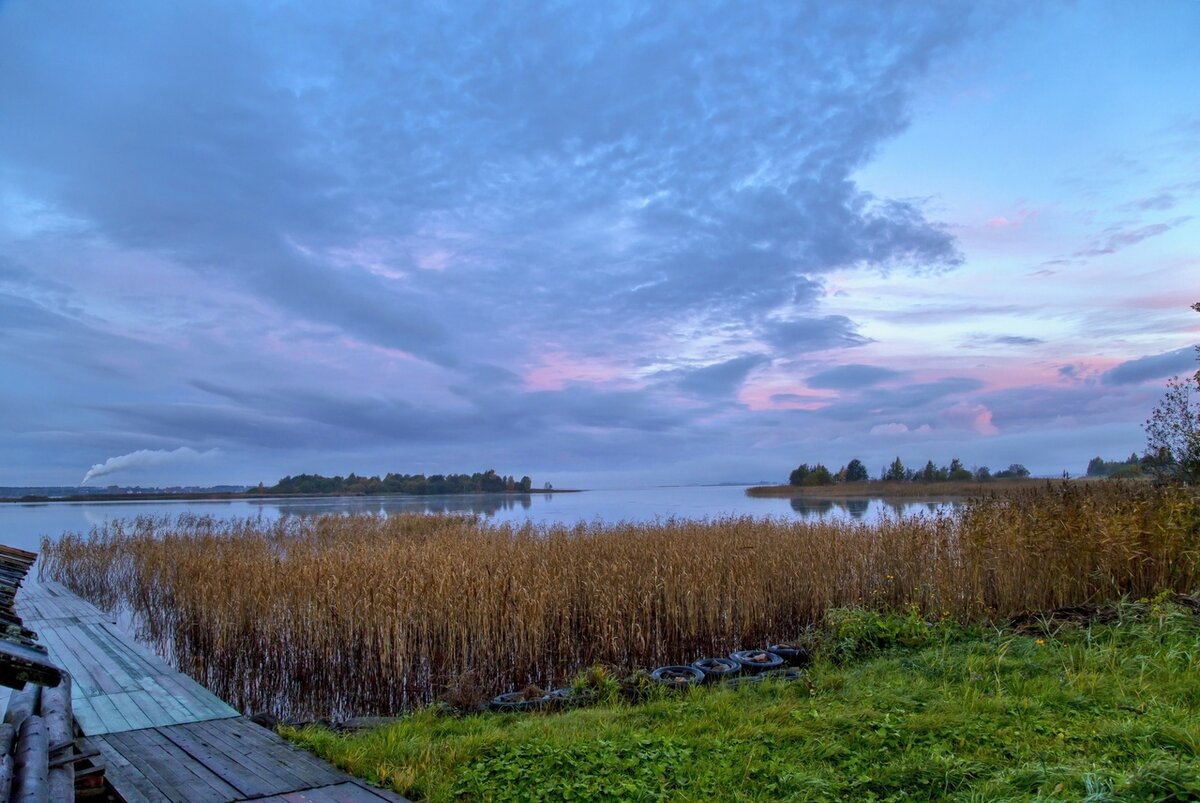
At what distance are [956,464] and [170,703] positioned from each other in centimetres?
6697

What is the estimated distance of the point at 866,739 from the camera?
4512 millimetres

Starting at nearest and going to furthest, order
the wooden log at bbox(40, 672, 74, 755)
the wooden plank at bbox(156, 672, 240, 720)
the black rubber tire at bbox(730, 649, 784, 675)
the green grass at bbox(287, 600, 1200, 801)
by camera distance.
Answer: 1. the green grass at bbox(287, 600, 1200, 801)
2. the wooden log at bbox(40, 672, 74, 755)
3. the wooden plank at bbox(156, 672, 240, 720)
4. the black rubber tire at bbox(730, 649, 784, 675)

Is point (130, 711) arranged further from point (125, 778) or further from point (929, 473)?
point (929, 473)

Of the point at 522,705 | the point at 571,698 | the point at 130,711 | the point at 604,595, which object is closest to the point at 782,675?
the point at 571,698

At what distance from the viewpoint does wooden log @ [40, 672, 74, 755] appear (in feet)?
13.5

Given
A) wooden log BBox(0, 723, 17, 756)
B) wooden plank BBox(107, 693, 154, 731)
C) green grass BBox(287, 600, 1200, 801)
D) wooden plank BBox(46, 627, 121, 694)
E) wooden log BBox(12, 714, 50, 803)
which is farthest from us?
wooden plank BBox(46, 627, 121, 694)

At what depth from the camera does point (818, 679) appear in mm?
6172

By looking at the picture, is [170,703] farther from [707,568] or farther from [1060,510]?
[1060,510]

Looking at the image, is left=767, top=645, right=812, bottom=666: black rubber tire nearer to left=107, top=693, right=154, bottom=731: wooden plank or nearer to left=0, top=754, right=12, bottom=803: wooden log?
left=107, top=693, right=154, bottom=731: wooden plank

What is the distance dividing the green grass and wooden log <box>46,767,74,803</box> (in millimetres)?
1389

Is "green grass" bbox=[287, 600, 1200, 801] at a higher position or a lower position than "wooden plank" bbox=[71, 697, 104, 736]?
lower

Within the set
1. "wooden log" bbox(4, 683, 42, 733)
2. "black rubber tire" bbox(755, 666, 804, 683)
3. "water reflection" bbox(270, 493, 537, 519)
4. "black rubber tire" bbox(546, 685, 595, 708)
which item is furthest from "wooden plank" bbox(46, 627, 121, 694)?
"water reflection" bbox(270, 493, 537, 519)

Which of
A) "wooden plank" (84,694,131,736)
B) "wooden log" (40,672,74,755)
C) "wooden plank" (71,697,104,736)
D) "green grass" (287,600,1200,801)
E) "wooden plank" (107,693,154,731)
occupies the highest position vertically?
"wooden log" (40,672,74,755)

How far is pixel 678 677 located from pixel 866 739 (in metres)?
2.74
